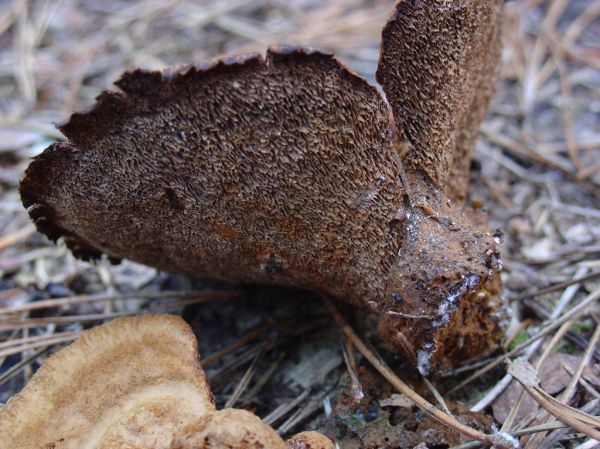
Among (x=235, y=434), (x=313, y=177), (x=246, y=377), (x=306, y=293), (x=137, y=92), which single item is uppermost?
(x=137, y=92)

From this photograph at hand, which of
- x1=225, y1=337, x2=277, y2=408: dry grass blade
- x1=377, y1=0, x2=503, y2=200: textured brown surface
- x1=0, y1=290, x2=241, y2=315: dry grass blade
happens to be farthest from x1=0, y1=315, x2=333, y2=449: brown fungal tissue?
x1=377, y1=0, x2=503, y2=200: textured brown surface

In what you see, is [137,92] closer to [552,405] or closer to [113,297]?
[113,297]

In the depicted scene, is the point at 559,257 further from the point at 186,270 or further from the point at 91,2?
the point at 91,2

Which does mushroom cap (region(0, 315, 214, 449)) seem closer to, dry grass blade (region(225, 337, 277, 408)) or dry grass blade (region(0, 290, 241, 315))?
dry grass blade (region(225, 337, 277, 408))

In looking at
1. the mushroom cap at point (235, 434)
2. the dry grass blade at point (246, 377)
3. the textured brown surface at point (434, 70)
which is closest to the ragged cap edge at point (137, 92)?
the textured brown surface at point (434, 70)

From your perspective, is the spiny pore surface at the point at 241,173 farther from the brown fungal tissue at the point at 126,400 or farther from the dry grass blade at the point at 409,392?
the brown fungal tissue at the point at 126,400

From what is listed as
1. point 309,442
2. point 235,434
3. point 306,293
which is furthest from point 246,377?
point 235,434

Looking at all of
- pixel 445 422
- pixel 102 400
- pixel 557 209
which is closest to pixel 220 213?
pixel 102 400

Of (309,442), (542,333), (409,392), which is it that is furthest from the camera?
(542,333)
